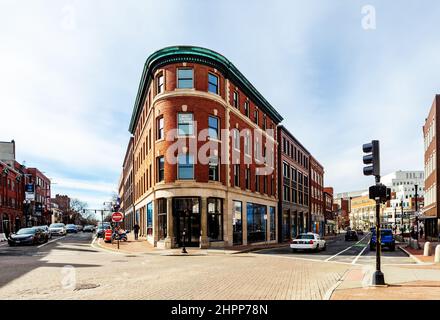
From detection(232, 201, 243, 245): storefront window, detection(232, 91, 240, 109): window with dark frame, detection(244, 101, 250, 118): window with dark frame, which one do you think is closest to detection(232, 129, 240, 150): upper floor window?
detection(232, 91, 240, 109): window with dark frame

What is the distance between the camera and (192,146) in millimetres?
30203

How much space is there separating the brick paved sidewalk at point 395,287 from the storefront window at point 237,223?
63.5 feet

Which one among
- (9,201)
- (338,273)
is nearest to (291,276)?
(338,273)

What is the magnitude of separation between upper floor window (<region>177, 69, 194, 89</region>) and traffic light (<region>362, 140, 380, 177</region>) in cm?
2012

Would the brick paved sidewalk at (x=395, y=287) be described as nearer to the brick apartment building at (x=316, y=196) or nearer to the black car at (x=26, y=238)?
the black car at (x=26, y=238)

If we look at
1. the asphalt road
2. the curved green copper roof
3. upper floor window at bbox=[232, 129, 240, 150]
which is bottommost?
the asphalt road

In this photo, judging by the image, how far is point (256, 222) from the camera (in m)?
39.9

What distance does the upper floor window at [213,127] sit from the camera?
103ft

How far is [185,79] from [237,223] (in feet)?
41.1

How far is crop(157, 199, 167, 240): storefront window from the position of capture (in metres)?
30.5

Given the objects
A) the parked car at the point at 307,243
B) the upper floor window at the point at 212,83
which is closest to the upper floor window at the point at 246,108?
the upper floor window at the point at 212,83

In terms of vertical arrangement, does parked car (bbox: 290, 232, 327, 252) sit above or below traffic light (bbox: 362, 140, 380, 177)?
below

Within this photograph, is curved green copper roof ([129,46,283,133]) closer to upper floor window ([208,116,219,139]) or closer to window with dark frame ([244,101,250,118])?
window with dark frame ([244,101,250,118])

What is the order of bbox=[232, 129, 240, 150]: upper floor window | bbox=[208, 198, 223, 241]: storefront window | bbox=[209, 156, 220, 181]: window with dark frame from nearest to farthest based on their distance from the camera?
bbox=[208, 198, 223, 241]: storefront window
bbox=[209, 156, 220, 181]: window with dark frame
bbox=[232, 129, 240, 150]: upper floor window
